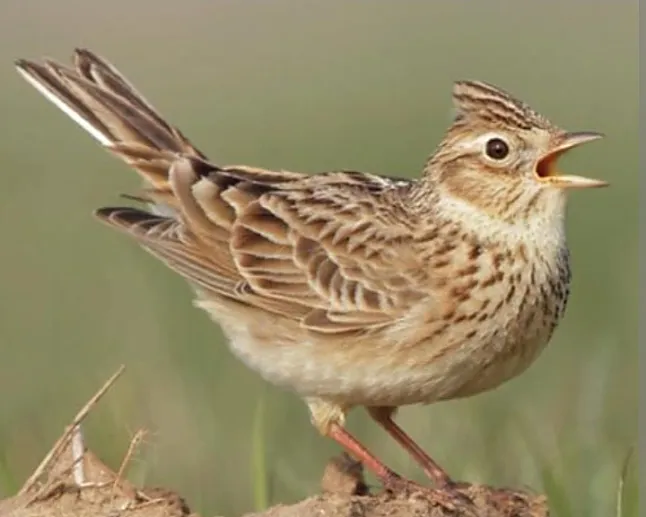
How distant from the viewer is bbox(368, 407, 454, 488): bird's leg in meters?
6.69

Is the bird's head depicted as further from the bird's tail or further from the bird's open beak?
the bird's tail

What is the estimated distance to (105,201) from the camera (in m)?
13.6

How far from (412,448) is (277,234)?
962mm

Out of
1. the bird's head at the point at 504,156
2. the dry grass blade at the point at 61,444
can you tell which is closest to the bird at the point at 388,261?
the bird's head at the point at 504,156

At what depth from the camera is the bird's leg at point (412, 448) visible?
6.69 m

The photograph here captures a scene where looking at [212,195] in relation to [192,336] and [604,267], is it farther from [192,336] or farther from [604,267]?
[604,267]

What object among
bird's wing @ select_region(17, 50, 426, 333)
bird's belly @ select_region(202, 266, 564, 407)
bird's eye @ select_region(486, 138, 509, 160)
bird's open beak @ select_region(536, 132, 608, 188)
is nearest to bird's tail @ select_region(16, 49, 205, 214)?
bird's wing @ select_region(17, 50, 426, 333)

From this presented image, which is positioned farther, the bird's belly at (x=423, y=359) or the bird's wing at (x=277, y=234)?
the bird's wing at (x=277, y=234)

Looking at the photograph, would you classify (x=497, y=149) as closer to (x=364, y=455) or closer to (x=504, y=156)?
(x=504, y=156)

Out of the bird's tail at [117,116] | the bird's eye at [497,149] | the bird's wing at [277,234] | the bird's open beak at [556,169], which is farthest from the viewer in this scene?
the bird's tail at [117,116]

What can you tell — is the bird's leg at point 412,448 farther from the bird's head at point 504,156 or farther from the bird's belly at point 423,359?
the bird's head at point 504,156

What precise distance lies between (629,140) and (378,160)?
2.06m

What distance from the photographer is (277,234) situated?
7.55m

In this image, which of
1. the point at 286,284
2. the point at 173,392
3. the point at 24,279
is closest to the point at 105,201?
the point at 24,279
